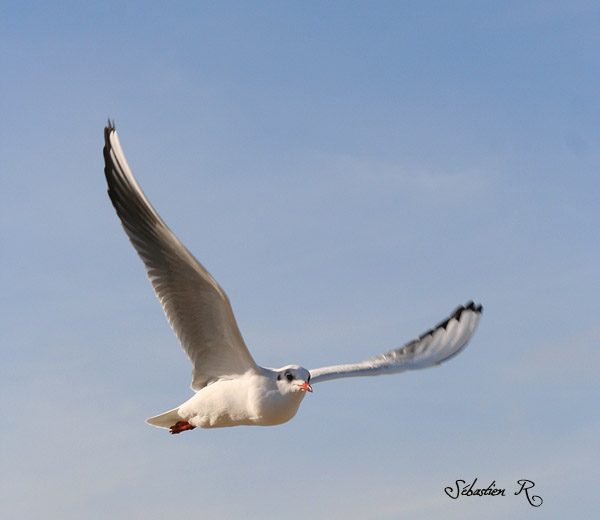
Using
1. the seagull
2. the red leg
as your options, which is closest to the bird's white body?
the seagull

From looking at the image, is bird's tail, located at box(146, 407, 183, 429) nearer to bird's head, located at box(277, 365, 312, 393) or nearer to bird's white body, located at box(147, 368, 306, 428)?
bird's white body, located at box(147, 368, 306, 428)

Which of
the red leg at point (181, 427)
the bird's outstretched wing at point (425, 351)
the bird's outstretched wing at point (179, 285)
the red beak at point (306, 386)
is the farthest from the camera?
the bird's outstretched wing at point (425, 351)

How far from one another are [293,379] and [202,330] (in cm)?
130

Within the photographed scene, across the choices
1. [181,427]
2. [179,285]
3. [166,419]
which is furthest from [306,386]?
[166,419]

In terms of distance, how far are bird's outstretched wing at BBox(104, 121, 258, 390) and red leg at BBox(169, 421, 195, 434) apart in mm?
949

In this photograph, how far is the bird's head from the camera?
10500 mm

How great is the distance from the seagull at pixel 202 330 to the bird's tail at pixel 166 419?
245mm

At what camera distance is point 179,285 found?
10.7 metres

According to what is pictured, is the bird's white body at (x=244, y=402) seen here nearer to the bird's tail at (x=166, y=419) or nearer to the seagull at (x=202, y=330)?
the seagull at (x=202, y=330)

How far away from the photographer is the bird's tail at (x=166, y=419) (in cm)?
1176

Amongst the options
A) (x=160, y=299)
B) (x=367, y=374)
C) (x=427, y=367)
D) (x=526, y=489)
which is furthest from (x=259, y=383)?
(x=526, y=489)

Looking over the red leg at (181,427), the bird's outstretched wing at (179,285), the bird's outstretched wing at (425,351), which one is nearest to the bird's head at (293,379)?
the bird's outstretched wing at (179,285)

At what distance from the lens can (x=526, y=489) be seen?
44.1ft

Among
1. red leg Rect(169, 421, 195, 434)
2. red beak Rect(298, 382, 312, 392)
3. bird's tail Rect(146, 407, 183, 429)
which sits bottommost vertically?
red beak Rect(298, 382, 312, 392)
